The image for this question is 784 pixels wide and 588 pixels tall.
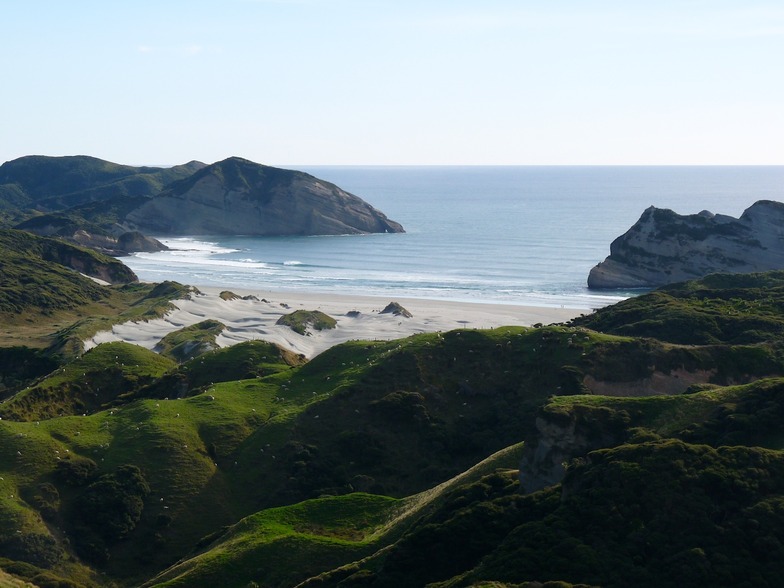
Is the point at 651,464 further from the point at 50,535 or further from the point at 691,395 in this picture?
the point at 50,535

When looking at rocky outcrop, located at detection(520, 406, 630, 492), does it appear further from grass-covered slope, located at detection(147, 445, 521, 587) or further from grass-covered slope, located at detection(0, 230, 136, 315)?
grass-covered slope, located at detection(0, 230, 136, 315)

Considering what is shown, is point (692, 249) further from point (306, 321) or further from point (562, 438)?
point (562, 438)

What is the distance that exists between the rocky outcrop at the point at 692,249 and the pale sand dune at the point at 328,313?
1056 inches

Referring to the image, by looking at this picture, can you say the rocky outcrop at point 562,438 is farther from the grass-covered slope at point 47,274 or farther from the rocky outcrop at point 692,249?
the rocky outcrop at point 692,249

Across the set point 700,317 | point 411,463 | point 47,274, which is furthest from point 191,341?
point 47,274

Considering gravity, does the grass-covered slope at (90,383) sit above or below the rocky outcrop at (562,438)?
below

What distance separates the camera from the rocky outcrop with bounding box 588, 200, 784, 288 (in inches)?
5207

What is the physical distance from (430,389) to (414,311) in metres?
53.0

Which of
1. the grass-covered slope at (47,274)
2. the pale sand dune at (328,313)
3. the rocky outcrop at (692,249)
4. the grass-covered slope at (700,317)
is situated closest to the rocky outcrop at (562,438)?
the grass-covered slope at (700,317)

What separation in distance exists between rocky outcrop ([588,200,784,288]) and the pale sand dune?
1056 inches

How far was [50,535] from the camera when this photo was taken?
43.6 m

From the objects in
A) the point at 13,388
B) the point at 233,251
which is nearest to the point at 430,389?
the point at 13,388

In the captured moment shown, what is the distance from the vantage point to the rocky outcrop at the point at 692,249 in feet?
434

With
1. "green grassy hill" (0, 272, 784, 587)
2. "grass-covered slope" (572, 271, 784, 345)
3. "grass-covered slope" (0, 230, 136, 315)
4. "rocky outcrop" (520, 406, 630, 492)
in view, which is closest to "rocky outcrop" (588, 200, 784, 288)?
"grass-covered slope" (572, 271, 784, 345)
